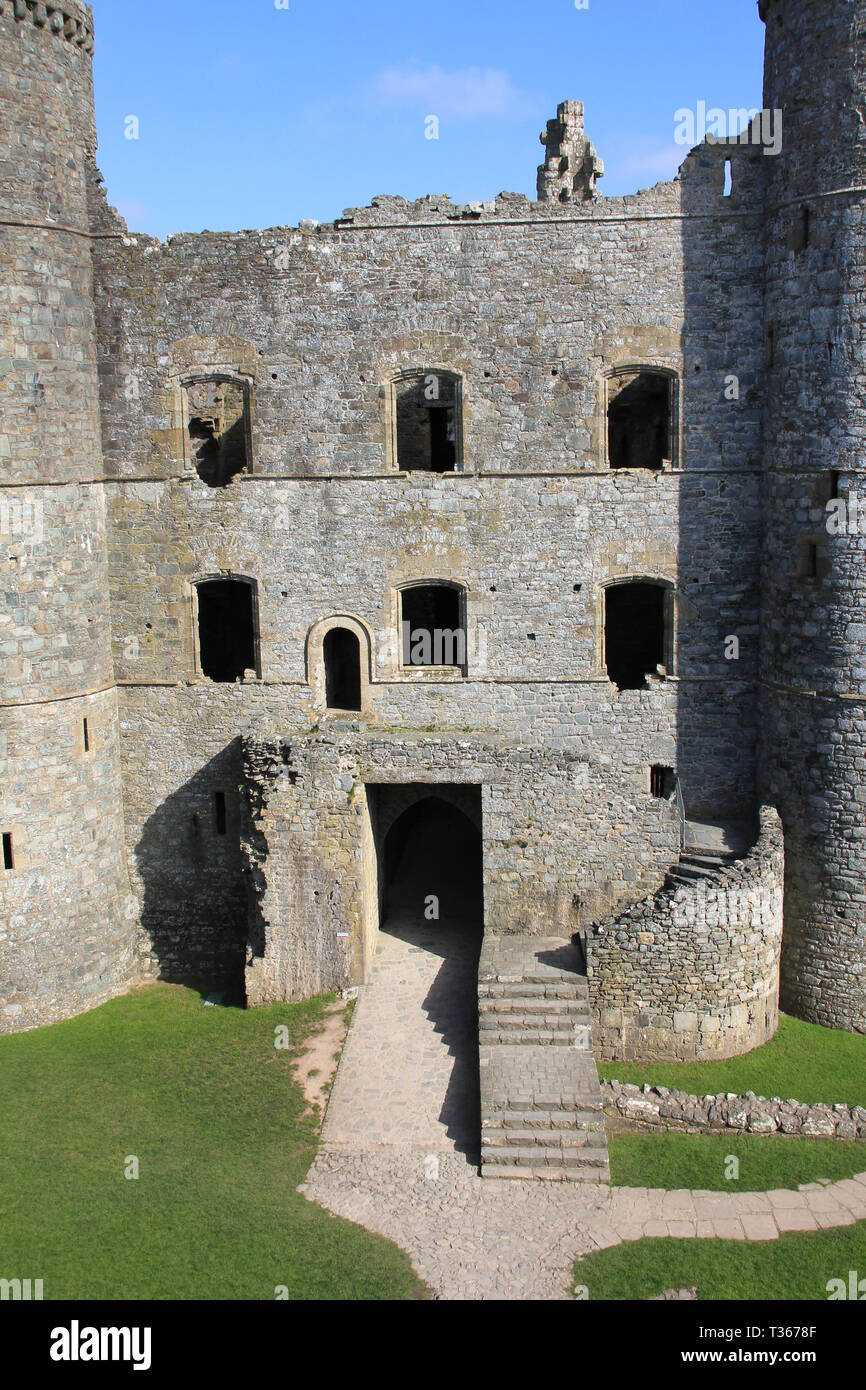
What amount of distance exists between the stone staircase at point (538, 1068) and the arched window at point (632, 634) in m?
6.54

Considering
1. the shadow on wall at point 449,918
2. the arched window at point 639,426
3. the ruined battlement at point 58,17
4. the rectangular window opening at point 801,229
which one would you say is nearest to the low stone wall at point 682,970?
the shadow on wall at point 449,918

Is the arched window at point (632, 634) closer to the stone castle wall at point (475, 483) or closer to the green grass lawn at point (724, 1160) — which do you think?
the stone castle wall at point (475, 483)

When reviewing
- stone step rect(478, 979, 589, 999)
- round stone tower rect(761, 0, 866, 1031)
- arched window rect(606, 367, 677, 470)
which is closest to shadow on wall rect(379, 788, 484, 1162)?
stone step rect(478, 979, 589, 999)

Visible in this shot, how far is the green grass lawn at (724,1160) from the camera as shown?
1431 cm

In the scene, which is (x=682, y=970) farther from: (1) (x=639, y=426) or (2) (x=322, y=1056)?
(1) (x=639, y=426)

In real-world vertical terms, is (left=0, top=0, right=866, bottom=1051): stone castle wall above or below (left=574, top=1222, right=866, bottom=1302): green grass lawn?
above

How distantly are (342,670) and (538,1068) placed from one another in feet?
29.3

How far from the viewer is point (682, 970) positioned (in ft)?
55.1

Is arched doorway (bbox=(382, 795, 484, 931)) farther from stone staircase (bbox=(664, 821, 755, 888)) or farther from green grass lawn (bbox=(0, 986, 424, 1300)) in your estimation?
stone staircase (bbox=(664, 821, 755, 888))

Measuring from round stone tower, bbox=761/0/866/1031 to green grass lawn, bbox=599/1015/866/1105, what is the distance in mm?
679

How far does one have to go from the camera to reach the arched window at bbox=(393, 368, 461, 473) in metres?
19.6

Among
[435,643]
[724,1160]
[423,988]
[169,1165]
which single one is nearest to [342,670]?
[435,643]

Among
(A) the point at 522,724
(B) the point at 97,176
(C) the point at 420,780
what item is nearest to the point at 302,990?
(C) the point at 420,780
